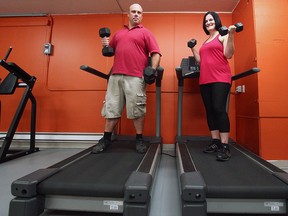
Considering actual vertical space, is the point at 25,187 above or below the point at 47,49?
below

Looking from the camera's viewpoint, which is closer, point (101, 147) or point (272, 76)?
point (101, 147)

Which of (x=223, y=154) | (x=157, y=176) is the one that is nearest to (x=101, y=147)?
(x=157, y=176)

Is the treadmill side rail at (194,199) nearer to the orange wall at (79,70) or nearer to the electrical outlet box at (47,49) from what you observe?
the orange wall at (79,70)

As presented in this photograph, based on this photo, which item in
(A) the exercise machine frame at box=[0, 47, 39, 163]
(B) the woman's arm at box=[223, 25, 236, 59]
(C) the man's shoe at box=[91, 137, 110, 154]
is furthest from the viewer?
(A) the exercise machine frame at box=[0, 47, 39, 163]

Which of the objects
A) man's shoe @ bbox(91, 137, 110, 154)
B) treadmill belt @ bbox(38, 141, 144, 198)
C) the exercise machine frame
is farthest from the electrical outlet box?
treadmill belt @ bbox(38, 141, 144, 198)

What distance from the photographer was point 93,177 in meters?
1.21

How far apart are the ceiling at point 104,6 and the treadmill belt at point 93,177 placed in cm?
240

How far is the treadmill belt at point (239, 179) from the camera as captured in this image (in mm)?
1033

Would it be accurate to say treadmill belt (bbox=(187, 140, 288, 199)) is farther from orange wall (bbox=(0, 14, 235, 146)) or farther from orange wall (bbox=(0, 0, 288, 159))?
orange wall (bbox=(0, 14, 235, 146))

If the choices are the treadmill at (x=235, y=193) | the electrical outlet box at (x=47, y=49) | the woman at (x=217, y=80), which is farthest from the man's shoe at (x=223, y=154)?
the electrical outlet box at (x=47, y=49)

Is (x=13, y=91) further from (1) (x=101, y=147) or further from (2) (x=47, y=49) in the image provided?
(1) (x=101, y=147)

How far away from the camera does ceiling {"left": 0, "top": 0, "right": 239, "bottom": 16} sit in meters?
→ 2.83

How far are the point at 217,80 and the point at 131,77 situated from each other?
84 cm

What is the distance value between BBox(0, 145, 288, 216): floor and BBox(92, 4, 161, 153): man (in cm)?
38
